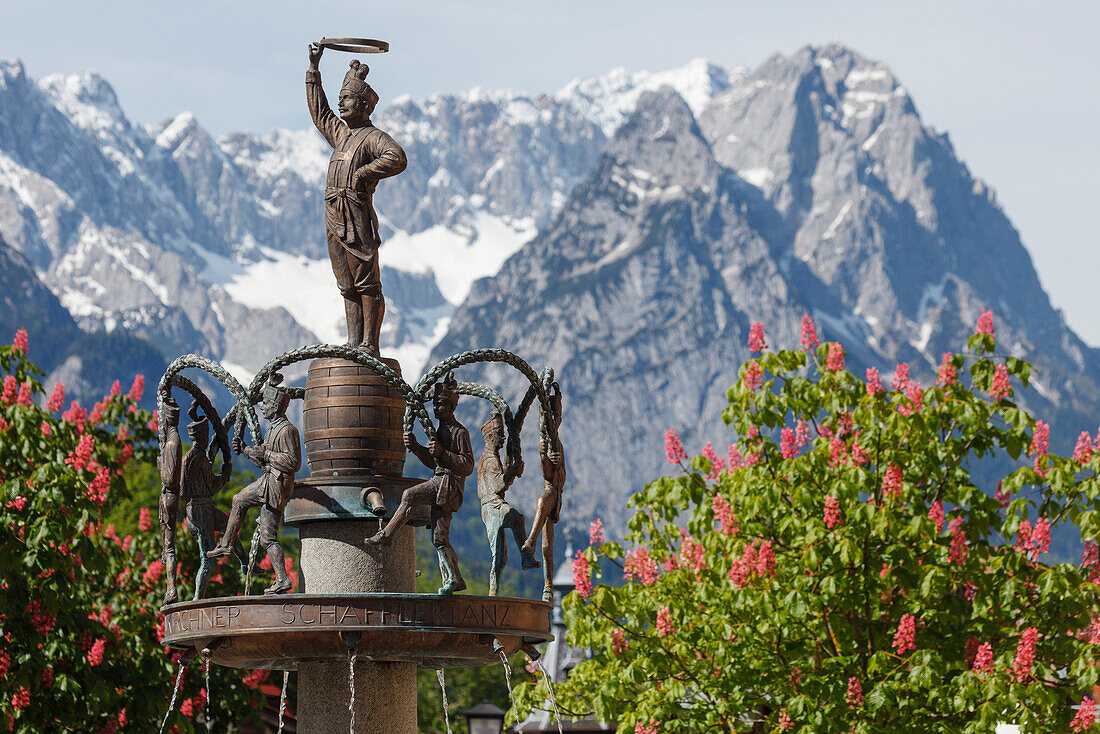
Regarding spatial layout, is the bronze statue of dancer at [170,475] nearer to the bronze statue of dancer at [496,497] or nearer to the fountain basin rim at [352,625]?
the fountain basin rim at [352,625]

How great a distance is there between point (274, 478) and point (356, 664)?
73.3 inches

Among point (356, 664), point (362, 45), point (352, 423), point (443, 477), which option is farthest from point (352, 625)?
point (362, 45)

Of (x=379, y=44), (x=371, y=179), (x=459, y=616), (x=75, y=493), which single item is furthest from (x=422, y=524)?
(x=75, y=493)

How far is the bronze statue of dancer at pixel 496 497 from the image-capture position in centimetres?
1257

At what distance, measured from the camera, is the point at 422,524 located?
13.1m

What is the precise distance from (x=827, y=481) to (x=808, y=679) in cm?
308

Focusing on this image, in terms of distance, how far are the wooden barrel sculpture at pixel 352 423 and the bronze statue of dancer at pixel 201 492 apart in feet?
2.54

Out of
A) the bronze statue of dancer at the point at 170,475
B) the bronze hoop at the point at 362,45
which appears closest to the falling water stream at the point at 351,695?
the bronze statue of dancer at the point at 170,475

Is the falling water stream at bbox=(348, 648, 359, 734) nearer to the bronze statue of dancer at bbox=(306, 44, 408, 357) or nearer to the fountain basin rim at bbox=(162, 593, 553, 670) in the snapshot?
the fountain basin rim at bbox=(162, 593, 553, 670)

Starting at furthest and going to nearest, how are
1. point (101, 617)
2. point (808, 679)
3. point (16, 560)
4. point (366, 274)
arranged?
point (101, 617)
point (808, 679)
point (16, 560)
point (366, 274)

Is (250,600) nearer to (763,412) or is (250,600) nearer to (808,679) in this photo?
(808,679)

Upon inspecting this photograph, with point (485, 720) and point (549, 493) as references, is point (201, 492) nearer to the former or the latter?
point (549, 493)

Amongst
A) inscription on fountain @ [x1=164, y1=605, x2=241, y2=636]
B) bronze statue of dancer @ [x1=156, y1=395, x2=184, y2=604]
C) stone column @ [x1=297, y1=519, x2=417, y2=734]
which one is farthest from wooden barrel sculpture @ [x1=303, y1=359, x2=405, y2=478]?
inscription on fountain @ [x1=164, y1=605, x2=241, y2=636]

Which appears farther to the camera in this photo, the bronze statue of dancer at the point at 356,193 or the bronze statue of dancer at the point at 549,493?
the bronze statue of dancer at the point at 356,193
